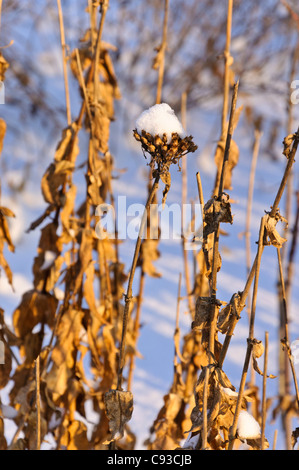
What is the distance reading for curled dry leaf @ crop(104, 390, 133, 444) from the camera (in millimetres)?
671

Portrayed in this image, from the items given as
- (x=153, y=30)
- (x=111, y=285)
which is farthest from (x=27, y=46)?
(x=111, y=285)

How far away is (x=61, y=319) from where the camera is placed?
3.36 feet

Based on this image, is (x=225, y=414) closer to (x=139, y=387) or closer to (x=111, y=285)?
(x=111, y=285)

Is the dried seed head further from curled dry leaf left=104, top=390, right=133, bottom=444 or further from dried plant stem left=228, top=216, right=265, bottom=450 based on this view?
curled dry leaf left=104, top=390, right=133, bottom=444

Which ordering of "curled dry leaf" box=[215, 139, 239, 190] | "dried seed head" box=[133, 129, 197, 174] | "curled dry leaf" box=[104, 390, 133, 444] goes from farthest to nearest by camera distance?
1. "curled dry leaf" box=[215, 139, 239, 190]
2. "curled dry leaf" box=[104, 390, 133, 444]
3. "dried seed head" box=[133, 129, 197, 174]

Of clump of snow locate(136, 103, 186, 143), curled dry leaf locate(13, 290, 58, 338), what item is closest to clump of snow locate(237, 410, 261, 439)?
clump of snow locate(136, 103, 186, 143)

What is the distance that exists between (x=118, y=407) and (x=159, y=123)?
0.34 meters

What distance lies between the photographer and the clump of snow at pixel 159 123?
58 centimetres

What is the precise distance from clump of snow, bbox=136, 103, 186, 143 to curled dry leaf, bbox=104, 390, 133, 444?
0.31 meters

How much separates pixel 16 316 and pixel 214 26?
2.83 metres

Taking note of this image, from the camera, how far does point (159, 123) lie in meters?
0.60

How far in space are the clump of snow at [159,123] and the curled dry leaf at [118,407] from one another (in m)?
0.31

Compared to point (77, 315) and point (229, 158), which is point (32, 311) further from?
point (229, 158)

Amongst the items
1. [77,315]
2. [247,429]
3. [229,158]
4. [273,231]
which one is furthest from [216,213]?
Result: [77,315]
